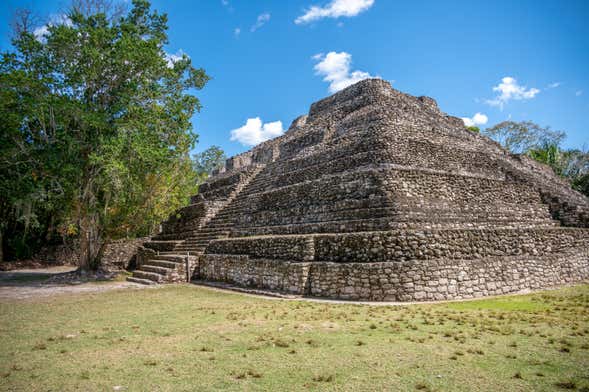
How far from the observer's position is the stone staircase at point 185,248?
48.6 feet

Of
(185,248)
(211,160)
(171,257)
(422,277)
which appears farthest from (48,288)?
(211,160)

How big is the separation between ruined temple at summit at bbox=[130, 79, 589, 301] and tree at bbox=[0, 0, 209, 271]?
4011 mm

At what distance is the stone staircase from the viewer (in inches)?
583

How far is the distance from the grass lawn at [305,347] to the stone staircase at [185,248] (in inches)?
248

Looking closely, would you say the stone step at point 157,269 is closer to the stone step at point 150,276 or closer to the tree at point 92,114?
the stone step at point 150,276

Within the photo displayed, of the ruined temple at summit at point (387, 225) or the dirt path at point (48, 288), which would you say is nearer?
the ruined temple at summit at point (387, 225)

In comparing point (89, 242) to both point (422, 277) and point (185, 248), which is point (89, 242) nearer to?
point (185, 248)

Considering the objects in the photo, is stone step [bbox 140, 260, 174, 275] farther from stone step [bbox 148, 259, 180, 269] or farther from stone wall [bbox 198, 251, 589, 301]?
stone wall [bbox 198, 251, 589, 301]

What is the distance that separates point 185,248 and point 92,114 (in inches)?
272

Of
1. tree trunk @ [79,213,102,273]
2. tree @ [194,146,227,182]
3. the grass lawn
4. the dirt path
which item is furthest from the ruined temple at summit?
tree @ [194,146,227,182]

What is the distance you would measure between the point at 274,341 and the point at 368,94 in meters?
16.5

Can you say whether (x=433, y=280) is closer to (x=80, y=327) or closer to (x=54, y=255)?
(x=80, y=327)

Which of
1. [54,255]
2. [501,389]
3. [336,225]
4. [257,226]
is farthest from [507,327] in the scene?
[54,255]

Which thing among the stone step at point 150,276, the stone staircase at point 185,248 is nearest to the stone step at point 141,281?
the stone staircase at point 185,248
